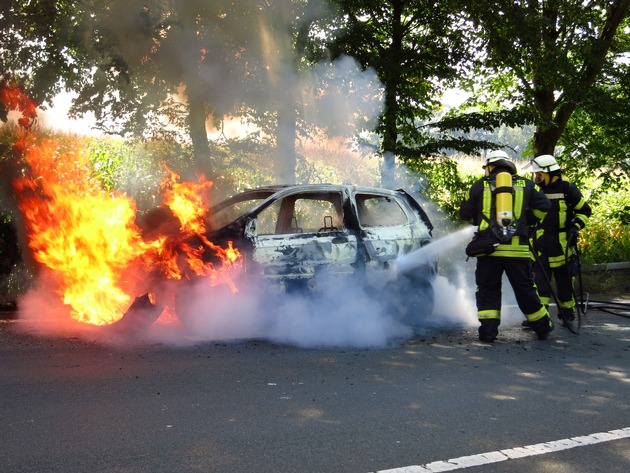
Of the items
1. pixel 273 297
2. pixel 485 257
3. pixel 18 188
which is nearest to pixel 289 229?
pixel 273 297

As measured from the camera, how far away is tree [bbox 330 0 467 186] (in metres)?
12.8

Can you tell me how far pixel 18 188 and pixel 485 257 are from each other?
19.7 feet

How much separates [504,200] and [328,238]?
1882mm

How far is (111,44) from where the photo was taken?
10484mm

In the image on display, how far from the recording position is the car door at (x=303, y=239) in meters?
7.32

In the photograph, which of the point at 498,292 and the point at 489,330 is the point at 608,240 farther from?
the point at 489,330

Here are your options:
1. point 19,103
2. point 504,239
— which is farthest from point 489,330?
point 19,103

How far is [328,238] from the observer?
7.76 m

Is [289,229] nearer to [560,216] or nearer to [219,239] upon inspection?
[219,239]

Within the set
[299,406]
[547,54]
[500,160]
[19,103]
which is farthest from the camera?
[547,54]

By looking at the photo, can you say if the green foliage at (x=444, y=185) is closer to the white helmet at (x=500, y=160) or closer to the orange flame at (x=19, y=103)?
the white helmet at (x=500, y=160)

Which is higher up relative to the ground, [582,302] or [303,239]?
[303,239]

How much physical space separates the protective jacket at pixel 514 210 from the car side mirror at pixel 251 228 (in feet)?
7.30

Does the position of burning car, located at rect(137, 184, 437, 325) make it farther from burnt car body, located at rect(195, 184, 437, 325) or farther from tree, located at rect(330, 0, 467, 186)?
tree, located at rect(330, 0, 467, 186)
